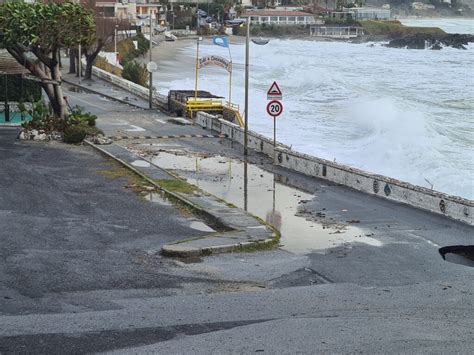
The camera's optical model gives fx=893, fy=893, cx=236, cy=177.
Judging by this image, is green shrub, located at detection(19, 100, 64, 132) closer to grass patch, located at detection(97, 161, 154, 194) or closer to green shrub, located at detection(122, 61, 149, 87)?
grass patch, located at detection(97, 161, 154, 194)

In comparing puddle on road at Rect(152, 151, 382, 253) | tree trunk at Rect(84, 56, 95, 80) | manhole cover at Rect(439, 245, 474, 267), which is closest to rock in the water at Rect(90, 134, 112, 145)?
puddle on road at Rect(152, 151, 382, 253)

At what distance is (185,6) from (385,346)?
184481mm

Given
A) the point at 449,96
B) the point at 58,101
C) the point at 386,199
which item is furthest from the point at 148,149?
the point at 449,96

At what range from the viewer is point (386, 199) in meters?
23.5

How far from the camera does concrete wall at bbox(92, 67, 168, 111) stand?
157 feet

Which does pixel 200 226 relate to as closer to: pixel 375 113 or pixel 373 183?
pixel 373 183

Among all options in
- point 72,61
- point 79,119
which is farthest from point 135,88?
point 79,119

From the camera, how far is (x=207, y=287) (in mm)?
13922

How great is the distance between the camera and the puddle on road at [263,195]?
18.4 m

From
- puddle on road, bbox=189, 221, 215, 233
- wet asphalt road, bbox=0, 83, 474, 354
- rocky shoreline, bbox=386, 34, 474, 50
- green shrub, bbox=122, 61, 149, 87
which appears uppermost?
wet asphalt road, bbox=0, 83, 474, 354

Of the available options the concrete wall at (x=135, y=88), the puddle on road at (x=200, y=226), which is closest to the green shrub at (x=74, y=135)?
the puddle on road at (x=200, y=226)

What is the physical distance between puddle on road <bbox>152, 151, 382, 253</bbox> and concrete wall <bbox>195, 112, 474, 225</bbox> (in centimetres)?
113

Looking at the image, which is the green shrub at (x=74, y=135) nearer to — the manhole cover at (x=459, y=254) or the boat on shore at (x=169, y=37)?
the manhole cover at (x=459, y=254)

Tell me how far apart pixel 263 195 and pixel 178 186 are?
231 cm
